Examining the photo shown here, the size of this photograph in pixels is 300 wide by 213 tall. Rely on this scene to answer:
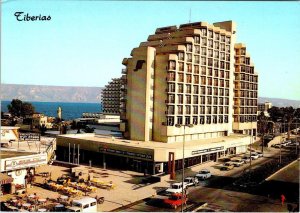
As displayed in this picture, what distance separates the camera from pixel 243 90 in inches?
3942

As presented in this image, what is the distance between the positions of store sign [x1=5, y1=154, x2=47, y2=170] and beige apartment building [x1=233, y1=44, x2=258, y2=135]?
60198 mm

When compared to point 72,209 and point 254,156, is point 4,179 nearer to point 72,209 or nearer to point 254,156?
point 72,209

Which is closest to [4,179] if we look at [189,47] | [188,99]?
[188,99]

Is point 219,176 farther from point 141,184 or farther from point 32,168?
point 32,168

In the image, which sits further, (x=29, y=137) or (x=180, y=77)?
(x=180, y=77)

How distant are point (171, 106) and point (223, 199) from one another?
98.5ft

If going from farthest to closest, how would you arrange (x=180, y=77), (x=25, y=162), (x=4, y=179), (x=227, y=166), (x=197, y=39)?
(x=197, y=39), (x=180, y=77), (x=227, y=166), (x=25, y=162), (x=4, y=179)

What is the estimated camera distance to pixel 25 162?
174ft

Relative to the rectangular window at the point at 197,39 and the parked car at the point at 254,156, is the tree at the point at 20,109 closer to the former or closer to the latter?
the rectangular window at the point at 197,39

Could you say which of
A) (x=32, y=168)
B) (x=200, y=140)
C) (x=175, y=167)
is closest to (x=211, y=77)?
(x=200, y=140)

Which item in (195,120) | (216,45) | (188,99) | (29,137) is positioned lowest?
(29,137)

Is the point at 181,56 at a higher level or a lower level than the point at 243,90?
higher

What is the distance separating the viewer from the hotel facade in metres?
69.2

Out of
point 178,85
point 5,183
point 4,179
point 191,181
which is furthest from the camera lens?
point 178,85
